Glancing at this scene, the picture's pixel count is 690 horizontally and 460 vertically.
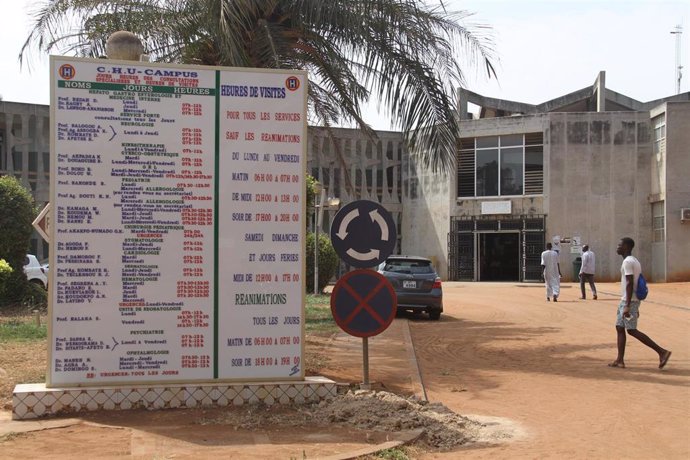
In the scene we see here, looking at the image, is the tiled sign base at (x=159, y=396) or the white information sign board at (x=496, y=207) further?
the white information sign board at (x=496, y=207)

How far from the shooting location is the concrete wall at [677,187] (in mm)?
31766

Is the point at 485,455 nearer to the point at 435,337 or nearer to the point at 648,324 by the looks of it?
the point at 435,337

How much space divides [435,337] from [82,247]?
8.80m

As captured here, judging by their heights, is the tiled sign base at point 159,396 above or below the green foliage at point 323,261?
below

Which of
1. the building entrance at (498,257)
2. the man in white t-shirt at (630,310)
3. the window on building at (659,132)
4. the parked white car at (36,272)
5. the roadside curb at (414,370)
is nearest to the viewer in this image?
the roadside curb at (414,370)

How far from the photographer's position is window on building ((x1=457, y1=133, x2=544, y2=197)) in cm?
3588

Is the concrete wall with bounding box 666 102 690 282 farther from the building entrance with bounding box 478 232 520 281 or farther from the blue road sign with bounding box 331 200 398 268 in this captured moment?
the blue road sign with bounding box 331 200 398 268

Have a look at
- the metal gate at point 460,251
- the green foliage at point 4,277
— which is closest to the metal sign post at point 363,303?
the green foliage at point 4,277

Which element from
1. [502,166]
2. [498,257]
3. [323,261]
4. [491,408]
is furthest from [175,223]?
[498,257]

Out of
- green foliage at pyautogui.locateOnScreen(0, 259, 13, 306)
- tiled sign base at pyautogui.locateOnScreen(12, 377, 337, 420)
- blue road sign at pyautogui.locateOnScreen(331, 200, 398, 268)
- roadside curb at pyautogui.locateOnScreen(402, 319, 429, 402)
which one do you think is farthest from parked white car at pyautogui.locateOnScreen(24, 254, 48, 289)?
blue road sign at pyautogui.locateOnScreen(331, 200, 398, 268)

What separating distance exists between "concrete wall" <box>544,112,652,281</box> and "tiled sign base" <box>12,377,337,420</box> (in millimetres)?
28904

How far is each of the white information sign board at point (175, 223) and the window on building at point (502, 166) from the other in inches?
1126

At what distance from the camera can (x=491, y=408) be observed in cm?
820

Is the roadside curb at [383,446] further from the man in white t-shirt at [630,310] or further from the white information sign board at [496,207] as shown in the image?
the white information sign board at [496,207]
